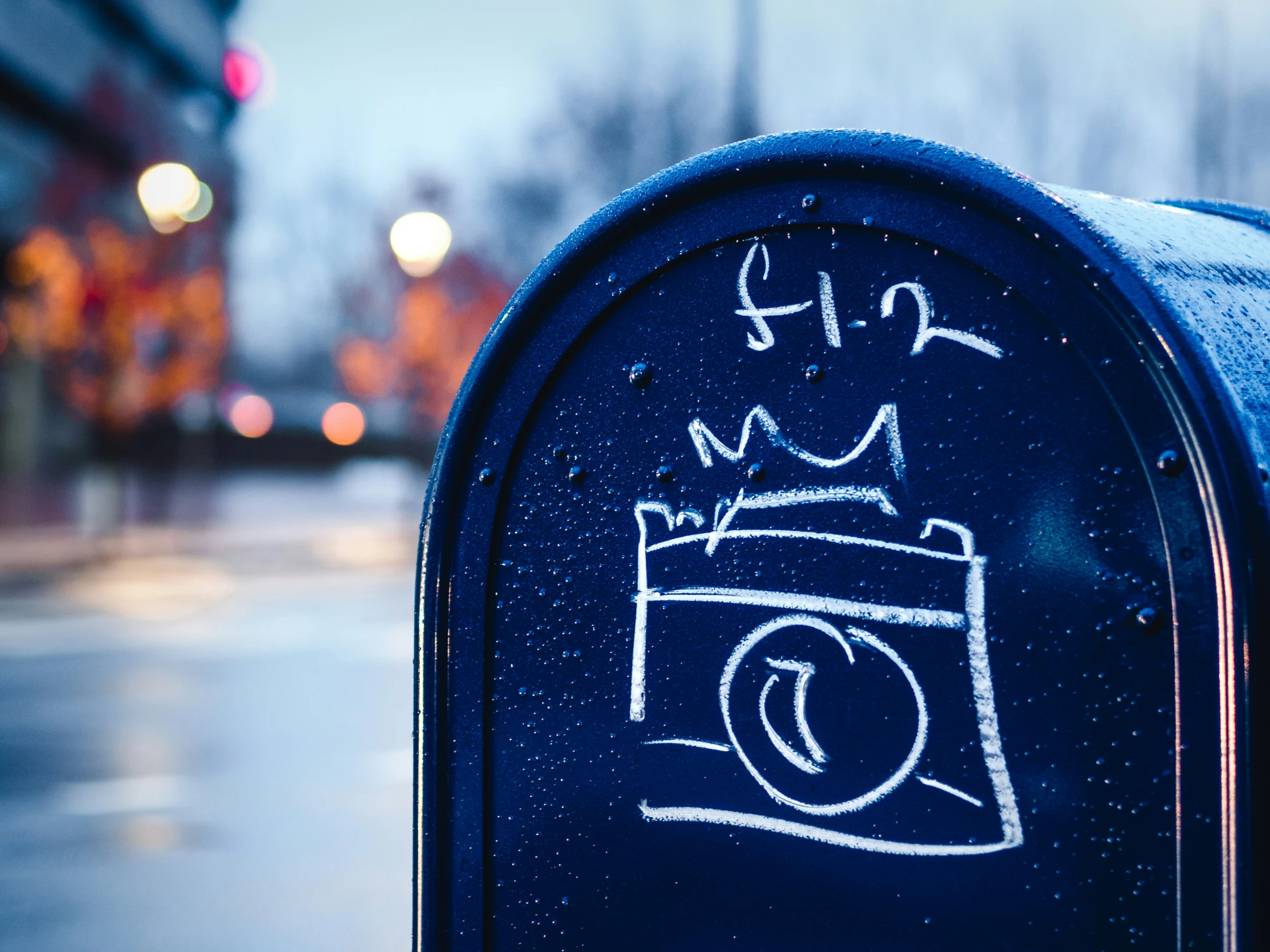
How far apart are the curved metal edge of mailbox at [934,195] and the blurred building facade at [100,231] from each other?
19.4m

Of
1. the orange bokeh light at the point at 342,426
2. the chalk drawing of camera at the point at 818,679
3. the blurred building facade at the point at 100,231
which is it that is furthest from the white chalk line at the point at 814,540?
the orange bokeh light at the point at 342,426

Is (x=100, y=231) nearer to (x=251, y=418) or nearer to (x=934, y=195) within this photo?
(x=251, y=418)

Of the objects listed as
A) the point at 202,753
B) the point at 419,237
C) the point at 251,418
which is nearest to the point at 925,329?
the point at 202,753

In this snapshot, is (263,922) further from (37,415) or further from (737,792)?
(37,415)

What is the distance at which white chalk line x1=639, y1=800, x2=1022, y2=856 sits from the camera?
1.54 metres

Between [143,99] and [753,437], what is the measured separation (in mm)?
35950

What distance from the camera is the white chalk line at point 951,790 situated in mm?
1538

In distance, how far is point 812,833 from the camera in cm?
166

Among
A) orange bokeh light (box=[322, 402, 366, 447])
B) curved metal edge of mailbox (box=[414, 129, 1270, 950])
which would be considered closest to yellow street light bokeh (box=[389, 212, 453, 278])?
curved metal edge of mailbox (box=[414, 129, 1270, 950])

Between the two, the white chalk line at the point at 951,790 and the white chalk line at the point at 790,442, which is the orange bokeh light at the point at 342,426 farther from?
the white chalk line at the point at 951,790

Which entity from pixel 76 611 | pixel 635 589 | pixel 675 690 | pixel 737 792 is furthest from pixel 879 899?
pixel 76 611

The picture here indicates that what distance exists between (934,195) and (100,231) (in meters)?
25.6

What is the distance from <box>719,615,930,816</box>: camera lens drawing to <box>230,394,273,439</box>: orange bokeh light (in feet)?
143

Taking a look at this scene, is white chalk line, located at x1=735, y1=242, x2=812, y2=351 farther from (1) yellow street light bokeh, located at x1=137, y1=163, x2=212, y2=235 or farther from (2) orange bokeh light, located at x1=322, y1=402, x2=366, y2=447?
(2) orange bokeh light, located at x1=322, y1=402, x2=366, y2=447
